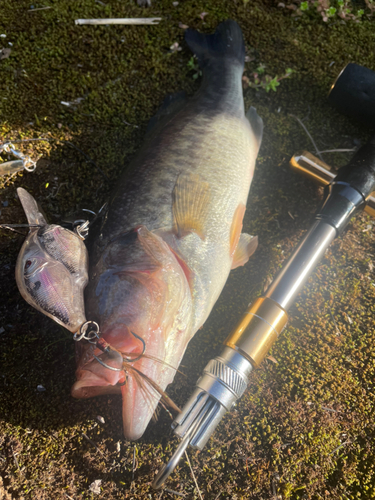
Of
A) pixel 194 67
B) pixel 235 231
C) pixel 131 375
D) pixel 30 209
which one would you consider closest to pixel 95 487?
pixel 131 375

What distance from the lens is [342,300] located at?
8.58 feet

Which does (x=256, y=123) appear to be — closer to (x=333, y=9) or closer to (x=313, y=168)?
(x=313, y=168)

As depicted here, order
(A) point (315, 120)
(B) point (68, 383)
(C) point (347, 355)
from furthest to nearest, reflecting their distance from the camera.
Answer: (A) point (315, 120)
(C) point (347, 355)
(B) point (68, 383)

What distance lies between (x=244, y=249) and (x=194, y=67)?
6.61 ft

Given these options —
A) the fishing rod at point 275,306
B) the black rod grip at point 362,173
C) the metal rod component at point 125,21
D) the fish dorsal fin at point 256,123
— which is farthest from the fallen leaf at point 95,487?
the metal rod component at point 125,21

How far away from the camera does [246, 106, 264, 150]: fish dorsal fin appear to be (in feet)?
9.38

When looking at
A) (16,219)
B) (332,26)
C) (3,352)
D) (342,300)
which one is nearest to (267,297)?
(342,300)

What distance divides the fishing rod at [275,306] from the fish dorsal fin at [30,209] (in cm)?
138

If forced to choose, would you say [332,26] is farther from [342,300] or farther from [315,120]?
[342,300]

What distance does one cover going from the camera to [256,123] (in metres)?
2.90

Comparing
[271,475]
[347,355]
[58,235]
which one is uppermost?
[58,235]

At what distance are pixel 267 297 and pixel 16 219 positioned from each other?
2.12 metres

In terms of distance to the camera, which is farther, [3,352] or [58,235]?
[3,352]

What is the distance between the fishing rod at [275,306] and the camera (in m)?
1.85
